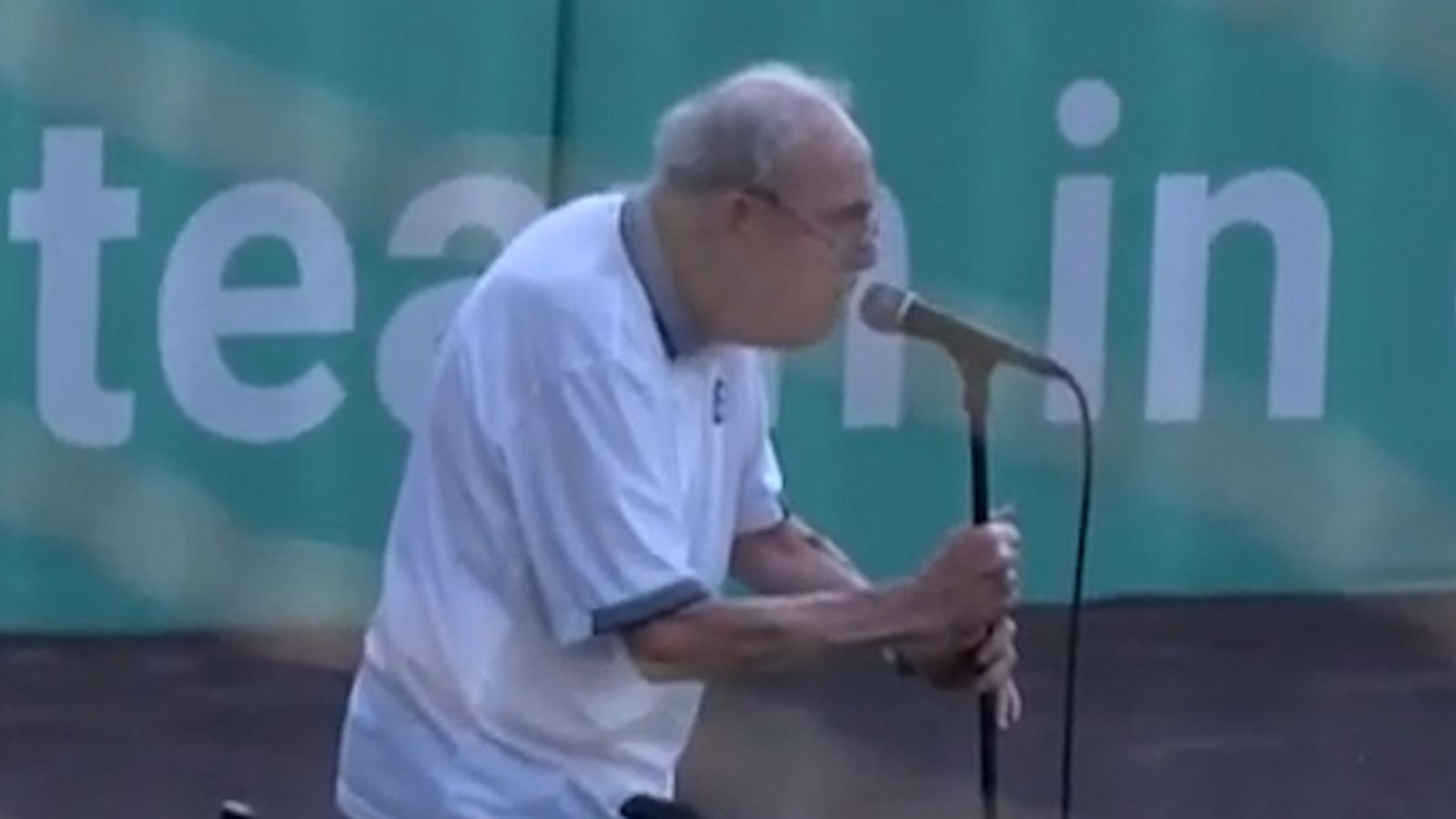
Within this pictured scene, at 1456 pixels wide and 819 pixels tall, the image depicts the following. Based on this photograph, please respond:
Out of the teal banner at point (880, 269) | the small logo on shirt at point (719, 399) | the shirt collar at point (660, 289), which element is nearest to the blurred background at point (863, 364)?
the teal banner at point (880, 269)

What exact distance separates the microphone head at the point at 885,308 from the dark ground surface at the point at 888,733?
3.56 m

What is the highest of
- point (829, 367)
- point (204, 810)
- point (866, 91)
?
point (866, 91)

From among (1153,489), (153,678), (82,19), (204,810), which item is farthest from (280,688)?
(1153,489)

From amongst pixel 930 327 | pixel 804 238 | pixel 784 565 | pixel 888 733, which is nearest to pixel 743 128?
pixel 804 238

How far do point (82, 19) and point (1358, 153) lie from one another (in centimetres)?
272

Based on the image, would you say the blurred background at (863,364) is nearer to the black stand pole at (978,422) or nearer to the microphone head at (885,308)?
the black stand pole at (978,422)

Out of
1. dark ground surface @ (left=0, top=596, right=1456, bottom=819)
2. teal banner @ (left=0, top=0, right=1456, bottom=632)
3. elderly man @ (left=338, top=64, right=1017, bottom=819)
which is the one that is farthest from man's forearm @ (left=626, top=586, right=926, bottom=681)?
teal banner @ (left=0, top=0, right=1456, bottom=632)

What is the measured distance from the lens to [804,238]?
4258 millimetres

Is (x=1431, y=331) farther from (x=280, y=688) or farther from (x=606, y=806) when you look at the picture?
(x=606, y=806)

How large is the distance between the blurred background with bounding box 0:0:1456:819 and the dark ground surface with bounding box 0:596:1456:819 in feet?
0.04

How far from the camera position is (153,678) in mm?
8477

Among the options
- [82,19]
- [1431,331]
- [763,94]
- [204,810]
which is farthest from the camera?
[1431,331]

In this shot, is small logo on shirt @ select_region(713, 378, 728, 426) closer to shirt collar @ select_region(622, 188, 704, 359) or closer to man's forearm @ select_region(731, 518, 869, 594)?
shirt collar @ select_region(622, 188, 704, 359)

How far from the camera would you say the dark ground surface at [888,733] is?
26.1 ft
